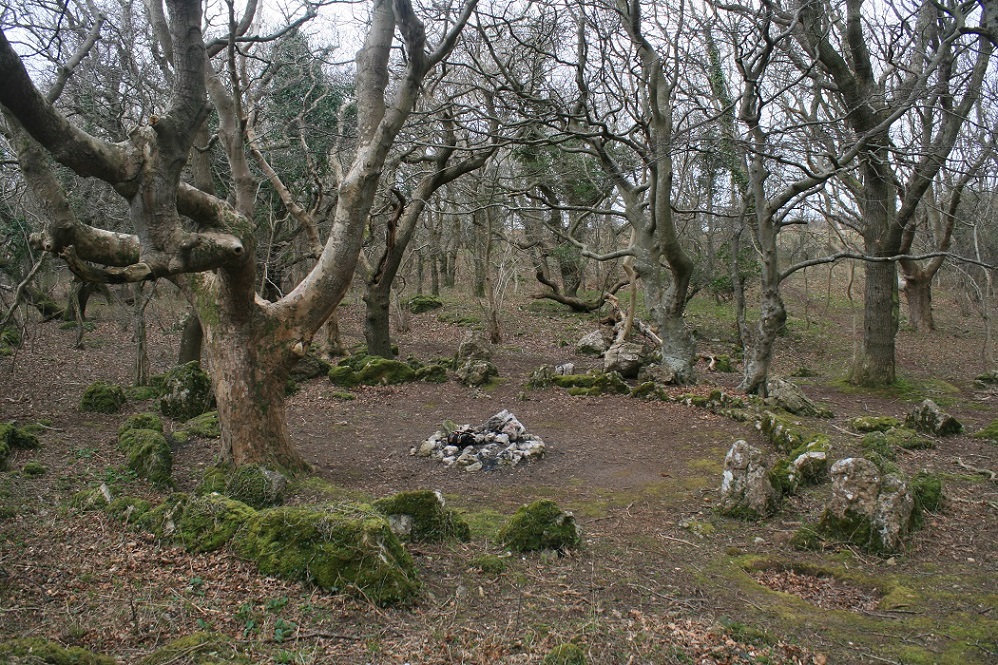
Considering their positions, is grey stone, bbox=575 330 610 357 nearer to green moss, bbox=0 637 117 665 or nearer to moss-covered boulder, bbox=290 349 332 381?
moss-covered boulder, bbox=290 349 332 381

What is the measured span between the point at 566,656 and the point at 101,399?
8.89 metres

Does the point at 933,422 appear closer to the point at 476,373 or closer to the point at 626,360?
the point at 626,360

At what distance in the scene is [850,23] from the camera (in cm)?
1042

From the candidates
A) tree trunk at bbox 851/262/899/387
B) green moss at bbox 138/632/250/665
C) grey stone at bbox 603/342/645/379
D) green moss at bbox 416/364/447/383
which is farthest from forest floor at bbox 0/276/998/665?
green moss at bbox 416/364/447/383

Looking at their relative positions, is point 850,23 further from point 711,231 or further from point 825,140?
point 711,231

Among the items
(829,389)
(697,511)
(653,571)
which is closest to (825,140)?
(829,389)

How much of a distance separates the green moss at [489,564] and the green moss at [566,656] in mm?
1214

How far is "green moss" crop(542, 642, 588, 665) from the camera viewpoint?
3.57 m

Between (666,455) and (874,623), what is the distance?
4369 mm

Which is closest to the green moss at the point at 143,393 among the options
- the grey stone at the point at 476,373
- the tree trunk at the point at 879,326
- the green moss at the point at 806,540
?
the grey stone at the point at 476,373

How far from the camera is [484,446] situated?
27.7 ft

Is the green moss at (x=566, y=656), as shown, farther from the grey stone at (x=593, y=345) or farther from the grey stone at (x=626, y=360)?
the grey stone at (x=593, y=345)

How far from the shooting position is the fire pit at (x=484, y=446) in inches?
321

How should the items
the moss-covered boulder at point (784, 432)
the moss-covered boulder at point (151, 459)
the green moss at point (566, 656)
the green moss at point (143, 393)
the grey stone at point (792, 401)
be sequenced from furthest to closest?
the green moss at point (143, 393) < the grey stone at point (792, 401) < the moss-covered boulder at point (784, 432) < the moss-covered boulder at point (151, 459) < the green moss at point (566, 656)
